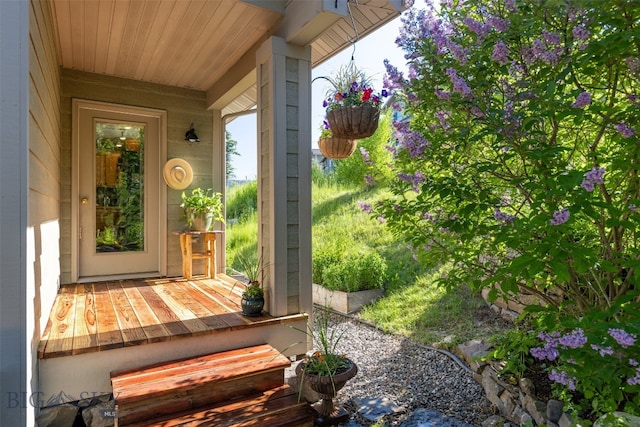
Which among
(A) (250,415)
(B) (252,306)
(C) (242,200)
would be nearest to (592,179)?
(A) (250,415)

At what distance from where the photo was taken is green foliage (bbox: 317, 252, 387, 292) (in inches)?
185

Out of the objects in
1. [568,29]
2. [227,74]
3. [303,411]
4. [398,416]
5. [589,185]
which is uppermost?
[227,74]

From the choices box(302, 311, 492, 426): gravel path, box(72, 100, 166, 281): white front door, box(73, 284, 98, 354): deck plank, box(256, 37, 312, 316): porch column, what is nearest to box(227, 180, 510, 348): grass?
box(302, 311, 492, 426): gravel path

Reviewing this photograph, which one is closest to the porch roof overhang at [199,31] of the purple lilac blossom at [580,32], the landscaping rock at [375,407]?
the purple lilac blossom at [580,32]

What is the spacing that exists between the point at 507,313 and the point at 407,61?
257cm

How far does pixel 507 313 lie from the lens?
11.8ft

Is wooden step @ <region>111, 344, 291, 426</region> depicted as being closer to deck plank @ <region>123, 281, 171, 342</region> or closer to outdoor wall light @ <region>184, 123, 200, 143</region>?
deck plank @ <region>123, 281, 171, 342</region>

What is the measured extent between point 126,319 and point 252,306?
89cm

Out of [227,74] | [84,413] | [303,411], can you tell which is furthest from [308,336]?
[227,74]

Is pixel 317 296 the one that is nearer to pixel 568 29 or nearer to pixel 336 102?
pixel 336 102

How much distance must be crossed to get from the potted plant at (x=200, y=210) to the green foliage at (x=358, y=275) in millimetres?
1574

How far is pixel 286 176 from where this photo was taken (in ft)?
9.56

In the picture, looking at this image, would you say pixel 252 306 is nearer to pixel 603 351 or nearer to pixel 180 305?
pixel 180 305

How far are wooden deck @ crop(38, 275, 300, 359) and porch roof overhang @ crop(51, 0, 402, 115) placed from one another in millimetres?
2052
